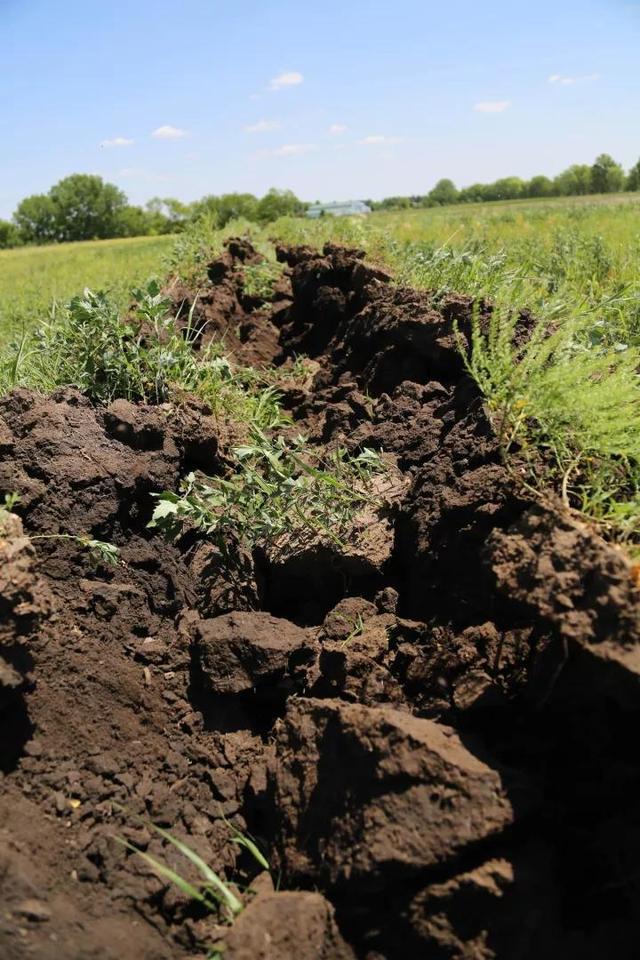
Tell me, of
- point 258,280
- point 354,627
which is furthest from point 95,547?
point 258,280

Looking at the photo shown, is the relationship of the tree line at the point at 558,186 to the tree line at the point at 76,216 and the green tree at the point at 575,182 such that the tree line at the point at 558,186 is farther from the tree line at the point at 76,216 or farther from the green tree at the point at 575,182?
the tree line at the point at 76,216

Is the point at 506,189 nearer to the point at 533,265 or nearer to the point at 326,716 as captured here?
the point at 533,265

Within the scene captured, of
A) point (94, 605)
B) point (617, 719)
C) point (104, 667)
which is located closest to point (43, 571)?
point (94, 605)

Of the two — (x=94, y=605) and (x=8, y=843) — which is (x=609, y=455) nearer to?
(x=94, y=605)

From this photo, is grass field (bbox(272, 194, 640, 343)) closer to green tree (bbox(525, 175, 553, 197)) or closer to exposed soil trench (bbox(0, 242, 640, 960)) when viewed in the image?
exposed soil trench (bbox(0, 242, 640, 960))

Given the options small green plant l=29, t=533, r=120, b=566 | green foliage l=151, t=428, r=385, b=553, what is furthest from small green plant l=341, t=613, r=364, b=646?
small green plant l=29, t=533, r=120, b=566

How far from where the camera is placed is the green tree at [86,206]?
56.1 meters

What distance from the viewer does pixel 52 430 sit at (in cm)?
269

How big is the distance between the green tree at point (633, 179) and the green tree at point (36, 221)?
39639mm

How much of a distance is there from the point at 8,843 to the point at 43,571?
87 centimetres

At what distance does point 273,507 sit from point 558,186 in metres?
43.6

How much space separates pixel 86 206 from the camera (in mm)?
58406

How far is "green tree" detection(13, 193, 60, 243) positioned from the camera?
54.8 m

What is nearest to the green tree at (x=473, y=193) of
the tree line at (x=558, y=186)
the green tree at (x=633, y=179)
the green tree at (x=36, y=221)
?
the tree line at (x=558, y=186)
